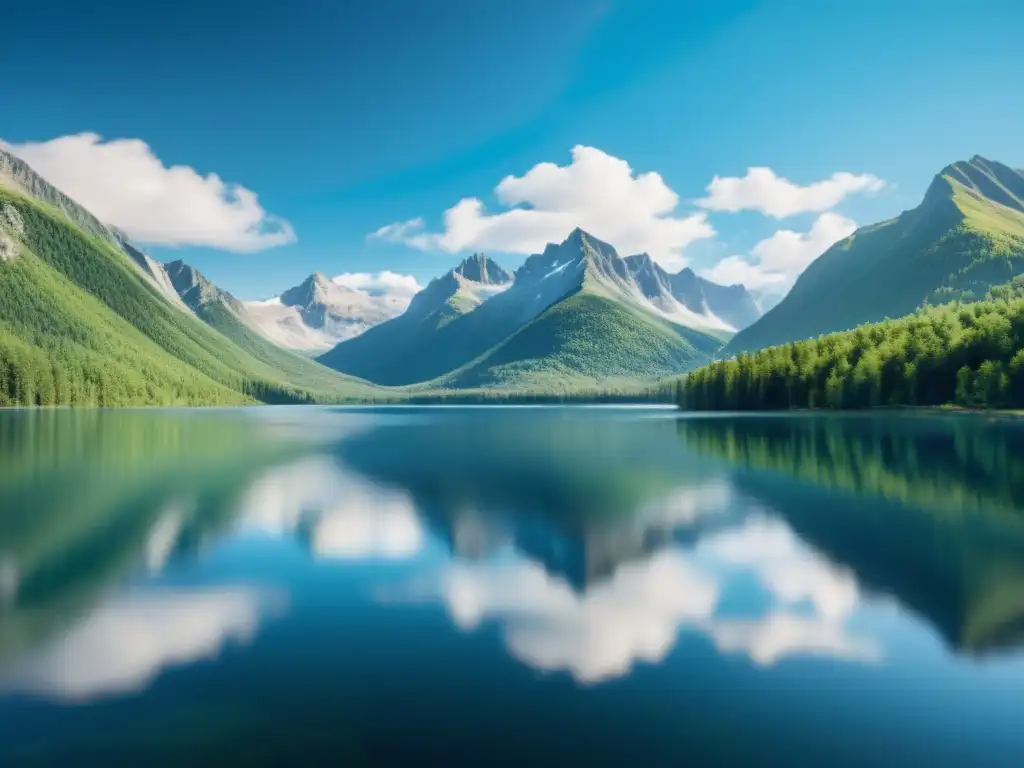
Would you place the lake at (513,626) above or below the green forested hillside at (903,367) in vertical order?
below

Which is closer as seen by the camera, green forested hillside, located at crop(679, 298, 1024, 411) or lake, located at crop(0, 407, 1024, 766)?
lake, located at crop(0, 407, 1024, 766)

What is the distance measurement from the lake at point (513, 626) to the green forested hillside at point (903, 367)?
96.7 metres

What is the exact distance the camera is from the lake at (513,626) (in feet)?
40.0

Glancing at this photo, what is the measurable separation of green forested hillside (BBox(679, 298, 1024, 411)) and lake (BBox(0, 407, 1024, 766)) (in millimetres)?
96690

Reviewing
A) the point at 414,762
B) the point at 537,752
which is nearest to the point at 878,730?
the point at 537,752

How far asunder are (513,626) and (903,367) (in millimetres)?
138614

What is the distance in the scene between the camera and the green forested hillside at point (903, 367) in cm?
11925

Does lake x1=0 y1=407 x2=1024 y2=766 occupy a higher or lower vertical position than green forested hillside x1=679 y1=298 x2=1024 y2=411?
lower

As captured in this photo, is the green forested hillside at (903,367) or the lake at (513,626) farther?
the green forested hillside at (903,367)

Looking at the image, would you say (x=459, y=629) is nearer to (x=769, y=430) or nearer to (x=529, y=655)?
(x=529, y=655)

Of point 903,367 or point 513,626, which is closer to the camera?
point 513,626

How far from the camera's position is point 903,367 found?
437 ft

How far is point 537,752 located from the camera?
11.5 metres

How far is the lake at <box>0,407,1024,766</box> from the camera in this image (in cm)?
1218
